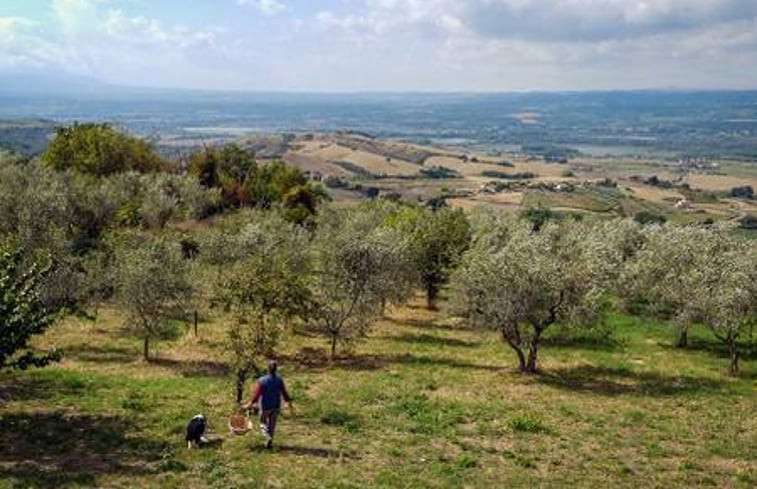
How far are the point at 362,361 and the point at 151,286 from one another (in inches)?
398

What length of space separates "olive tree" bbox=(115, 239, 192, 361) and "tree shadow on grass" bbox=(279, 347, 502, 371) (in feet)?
18.6

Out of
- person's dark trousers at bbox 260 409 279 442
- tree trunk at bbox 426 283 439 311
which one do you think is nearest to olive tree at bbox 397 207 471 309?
tree trunk at bbox 426 283 439 311

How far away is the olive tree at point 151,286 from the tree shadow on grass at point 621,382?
54.3ft

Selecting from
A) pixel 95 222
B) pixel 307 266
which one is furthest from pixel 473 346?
pixel 95 222

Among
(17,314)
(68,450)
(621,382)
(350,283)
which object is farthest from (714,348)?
(17,314)

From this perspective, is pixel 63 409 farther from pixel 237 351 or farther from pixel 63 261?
pixel 63 261

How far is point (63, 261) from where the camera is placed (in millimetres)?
39438

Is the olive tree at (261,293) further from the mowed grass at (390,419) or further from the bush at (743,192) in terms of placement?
the bush at (743,192)

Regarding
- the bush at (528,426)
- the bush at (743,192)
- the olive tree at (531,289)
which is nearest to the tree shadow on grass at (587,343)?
the olive tree at (531,289)

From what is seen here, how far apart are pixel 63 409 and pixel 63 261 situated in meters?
15.3

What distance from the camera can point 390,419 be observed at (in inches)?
1046

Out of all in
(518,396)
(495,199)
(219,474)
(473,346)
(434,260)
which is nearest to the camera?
(219,474)

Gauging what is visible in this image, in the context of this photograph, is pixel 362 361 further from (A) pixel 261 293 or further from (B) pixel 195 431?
(B) pixel 195 431

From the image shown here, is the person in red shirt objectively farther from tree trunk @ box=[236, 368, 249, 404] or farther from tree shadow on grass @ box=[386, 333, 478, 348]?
tree shadow on grass @ box=[386, 333, 478, 348]
